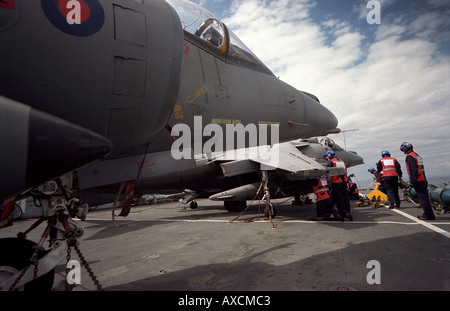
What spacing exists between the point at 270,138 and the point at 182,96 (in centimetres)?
153

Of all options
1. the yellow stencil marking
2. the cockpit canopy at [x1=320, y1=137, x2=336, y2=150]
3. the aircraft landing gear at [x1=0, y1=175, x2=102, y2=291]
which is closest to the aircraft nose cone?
the aircraft landing gear at [x1=0, y1=175, x2=102, y2=291]

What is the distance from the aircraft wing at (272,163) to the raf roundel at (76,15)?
4.61 meters

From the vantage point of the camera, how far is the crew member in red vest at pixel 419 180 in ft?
19.0

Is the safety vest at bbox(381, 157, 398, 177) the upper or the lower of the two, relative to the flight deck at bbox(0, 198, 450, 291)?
upper

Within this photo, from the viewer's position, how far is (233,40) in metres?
3.73

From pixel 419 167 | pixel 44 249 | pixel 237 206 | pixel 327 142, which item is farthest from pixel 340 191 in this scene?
pixel 44 249

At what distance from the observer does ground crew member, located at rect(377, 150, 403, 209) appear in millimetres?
8234

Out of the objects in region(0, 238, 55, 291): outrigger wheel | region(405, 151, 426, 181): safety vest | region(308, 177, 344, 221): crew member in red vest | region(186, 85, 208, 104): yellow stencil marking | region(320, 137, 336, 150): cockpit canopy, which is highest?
region(320, 137, 336, 150): cockpit canopy

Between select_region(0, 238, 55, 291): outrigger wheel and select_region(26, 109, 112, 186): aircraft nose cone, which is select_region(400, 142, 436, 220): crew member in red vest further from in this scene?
select_region(0, 238, 55, 291): outrigger wheel

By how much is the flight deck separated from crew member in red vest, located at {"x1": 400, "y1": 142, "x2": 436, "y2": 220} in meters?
0.39

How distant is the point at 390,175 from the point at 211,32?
7.99m

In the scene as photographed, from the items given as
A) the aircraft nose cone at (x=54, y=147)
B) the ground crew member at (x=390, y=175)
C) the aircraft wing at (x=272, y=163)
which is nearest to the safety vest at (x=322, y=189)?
the aircraft wing at (x=272, y=163)

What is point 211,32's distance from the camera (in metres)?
3.53
